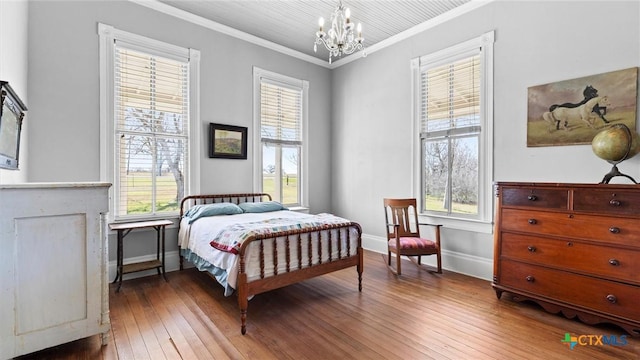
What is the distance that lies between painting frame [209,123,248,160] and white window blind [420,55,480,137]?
278 cm

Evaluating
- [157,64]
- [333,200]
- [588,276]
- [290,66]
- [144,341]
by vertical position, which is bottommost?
[144,341]

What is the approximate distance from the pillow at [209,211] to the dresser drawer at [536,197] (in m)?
3.20

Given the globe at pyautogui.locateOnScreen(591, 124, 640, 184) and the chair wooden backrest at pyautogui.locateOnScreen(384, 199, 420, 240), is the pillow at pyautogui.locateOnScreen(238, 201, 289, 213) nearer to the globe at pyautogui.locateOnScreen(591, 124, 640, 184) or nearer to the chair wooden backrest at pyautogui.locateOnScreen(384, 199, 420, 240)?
the chair wooden backrest at pyautogui.locateOnScreen(384, 199, 420, 240)

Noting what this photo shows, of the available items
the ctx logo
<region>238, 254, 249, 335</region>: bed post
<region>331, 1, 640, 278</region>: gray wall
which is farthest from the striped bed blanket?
the ctx logo

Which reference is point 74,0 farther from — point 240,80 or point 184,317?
point 184,317

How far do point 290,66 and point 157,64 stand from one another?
2.17 meters

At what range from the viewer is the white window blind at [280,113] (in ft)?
16.6

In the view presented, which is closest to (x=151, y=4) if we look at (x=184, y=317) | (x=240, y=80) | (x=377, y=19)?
(x=240, y=80)

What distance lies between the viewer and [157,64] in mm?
4004

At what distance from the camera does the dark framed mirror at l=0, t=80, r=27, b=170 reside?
2037 millimetres

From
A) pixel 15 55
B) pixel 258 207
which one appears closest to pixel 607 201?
pixel 258 207

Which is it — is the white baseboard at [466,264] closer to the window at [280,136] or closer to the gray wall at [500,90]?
the gray wall at [500,90]

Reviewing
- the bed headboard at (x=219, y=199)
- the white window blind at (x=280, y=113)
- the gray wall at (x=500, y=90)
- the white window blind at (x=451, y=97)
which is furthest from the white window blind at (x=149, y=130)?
the white window blind at (x=451, y=97)

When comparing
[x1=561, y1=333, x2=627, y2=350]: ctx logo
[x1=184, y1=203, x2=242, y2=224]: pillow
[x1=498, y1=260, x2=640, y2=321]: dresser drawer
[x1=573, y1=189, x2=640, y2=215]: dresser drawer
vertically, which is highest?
[x1=573, y1=189, x2=640, y2=215]: dresser drawer
